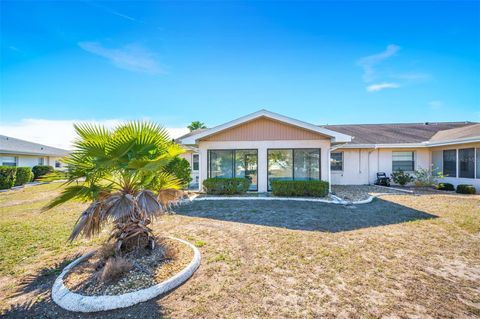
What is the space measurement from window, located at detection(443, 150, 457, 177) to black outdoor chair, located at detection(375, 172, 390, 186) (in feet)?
11.7

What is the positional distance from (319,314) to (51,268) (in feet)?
15.3

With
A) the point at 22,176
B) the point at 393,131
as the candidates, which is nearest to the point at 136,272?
the point at 22,176

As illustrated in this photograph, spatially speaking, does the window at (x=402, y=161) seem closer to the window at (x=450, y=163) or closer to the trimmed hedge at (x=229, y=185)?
the window at (x=450, y=163)

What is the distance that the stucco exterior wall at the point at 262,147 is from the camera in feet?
37.6

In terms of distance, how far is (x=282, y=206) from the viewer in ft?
28.3

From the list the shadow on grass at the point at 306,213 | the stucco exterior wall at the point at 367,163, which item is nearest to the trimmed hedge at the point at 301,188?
the shadow on grass at the point at 306,213

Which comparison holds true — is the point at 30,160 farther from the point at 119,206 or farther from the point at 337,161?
the point at 337,161

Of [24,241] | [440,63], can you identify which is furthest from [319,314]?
[440,63]

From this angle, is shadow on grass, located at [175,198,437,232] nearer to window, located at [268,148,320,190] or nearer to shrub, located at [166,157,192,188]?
shrub, located at [166,157,192,188]

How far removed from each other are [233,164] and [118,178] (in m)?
8.47

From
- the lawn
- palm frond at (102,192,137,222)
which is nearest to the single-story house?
the lawn

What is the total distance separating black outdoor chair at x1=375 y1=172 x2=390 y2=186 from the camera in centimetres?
1434

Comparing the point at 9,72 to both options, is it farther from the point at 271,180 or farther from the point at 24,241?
the point at 271,180

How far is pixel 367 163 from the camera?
15.2 meters
